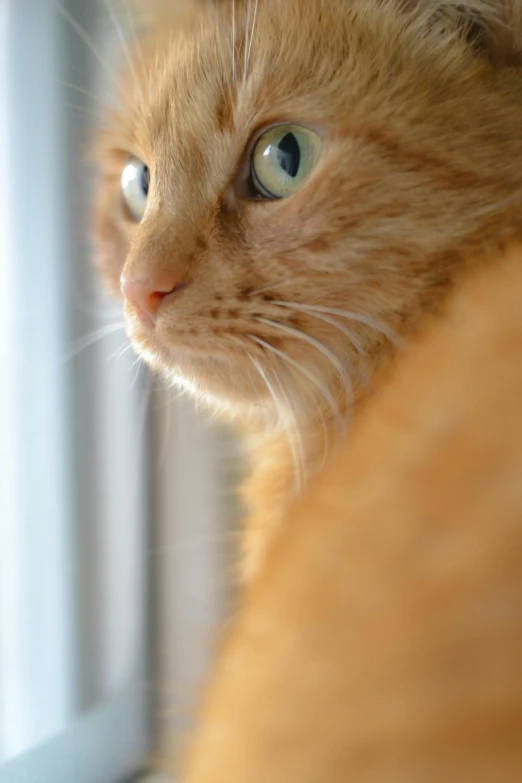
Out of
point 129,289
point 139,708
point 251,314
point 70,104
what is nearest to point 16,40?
point 70,104

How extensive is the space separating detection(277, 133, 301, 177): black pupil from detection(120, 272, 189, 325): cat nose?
0.13 meters

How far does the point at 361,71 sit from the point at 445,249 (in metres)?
0.18

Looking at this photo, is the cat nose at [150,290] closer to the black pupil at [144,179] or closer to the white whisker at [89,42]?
the black pupil at [144,179]

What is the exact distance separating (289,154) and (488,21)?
192mm

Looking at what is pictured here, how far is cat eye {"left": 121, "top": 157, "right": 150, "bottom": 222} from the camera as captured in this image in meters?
0.86

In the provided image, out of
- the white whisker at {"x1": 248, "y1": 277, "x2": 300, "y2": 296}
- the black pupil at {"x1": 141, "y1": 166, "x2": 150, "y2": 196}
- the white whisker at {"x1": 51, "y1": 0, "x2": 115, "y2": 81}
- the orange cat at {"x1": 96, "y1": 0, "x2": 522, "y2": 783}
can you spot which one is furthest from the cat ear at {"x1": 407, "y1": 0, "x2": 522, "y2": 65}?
the white whisker at {"x1": 51, "y1": 0, "x2": 115, "y2": 81}

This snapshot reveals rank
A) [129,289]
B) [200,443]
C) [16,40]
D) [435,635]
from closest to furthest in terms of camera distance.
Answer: [435,635]
[129,289]
[16,40]
[200,443]

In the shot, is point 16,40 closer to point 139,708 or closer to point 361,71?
point 361,71

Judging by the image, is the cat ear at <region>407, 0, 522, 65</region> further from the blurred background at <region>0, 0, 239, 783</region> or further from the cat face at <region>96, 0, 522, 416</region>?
the blurred background at <region>0, 0, 239, 783</region>

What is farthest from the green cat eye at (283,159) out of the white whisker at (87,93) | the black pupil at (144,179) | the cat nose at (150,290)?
the white whisker at (87,93)

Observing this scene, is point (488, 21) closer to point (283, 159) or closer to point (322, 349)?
point (283, 159)

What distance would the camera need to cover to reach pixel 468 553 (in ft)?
0.88

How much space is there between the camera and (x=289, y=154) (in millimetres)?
627

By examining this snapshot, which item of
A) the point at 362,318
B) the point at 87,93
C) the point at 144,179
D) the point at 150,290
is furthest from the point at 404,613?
the point at 87,93
